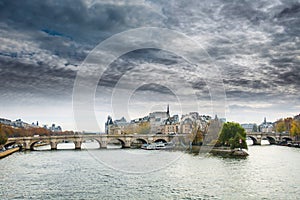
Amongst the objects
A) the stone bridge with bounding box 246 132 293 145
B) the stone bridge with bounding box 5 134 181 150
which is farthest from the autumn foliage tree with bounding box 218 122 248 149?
the stone bridge with bounding box 246 132 293 145

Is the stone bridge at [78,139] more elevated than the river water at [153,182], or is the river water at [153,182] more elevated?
the stone bridge at [78,139]

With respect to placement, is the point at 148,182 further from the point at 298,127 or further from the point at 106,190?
the point at 298,127

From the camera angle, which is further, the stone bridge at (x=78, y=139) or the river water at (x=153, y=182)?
the stone bridge at (x=78, y=139)

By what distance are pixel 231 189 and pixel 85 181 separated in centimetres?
1306

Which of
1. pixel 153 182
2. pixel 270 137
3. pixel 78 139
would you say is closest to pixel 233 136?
pixel 153 182

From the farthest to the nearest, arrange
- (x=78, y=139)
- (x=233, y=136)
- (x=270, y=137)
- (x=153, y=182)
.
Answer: (x=270, y=137)
(x=78, y=139)
(x=233, y=136)
(x=153, y=182)

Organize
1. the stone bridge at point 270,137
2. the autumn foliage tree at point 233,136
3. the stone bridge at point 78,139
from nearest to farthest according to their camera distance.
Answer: the autumn foliage tree at point 233,136, the stone bridge at point 78,139, the stone bridge at point 270,137

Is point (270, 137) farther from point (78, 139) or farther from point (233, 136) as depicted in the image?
point (78, 139)

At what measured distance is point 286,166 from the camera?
4197 cm

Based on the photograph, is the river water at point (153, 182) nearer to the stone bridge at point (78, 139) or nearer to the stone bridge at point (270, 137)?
the stone bridge at point (78, 139)

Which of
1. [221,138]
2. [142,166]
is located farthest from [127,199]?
[221,138]

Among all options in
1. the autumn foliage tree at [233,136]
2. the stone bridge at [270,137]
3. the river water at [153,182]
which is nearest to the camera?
the river water at [153,182]

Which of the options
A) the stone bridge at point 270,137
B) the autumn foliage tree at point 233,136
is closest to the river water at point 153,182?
the autumn foliage tree at point 233,136

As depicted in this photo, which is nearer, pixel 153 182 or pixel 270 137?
pixel 153 182
